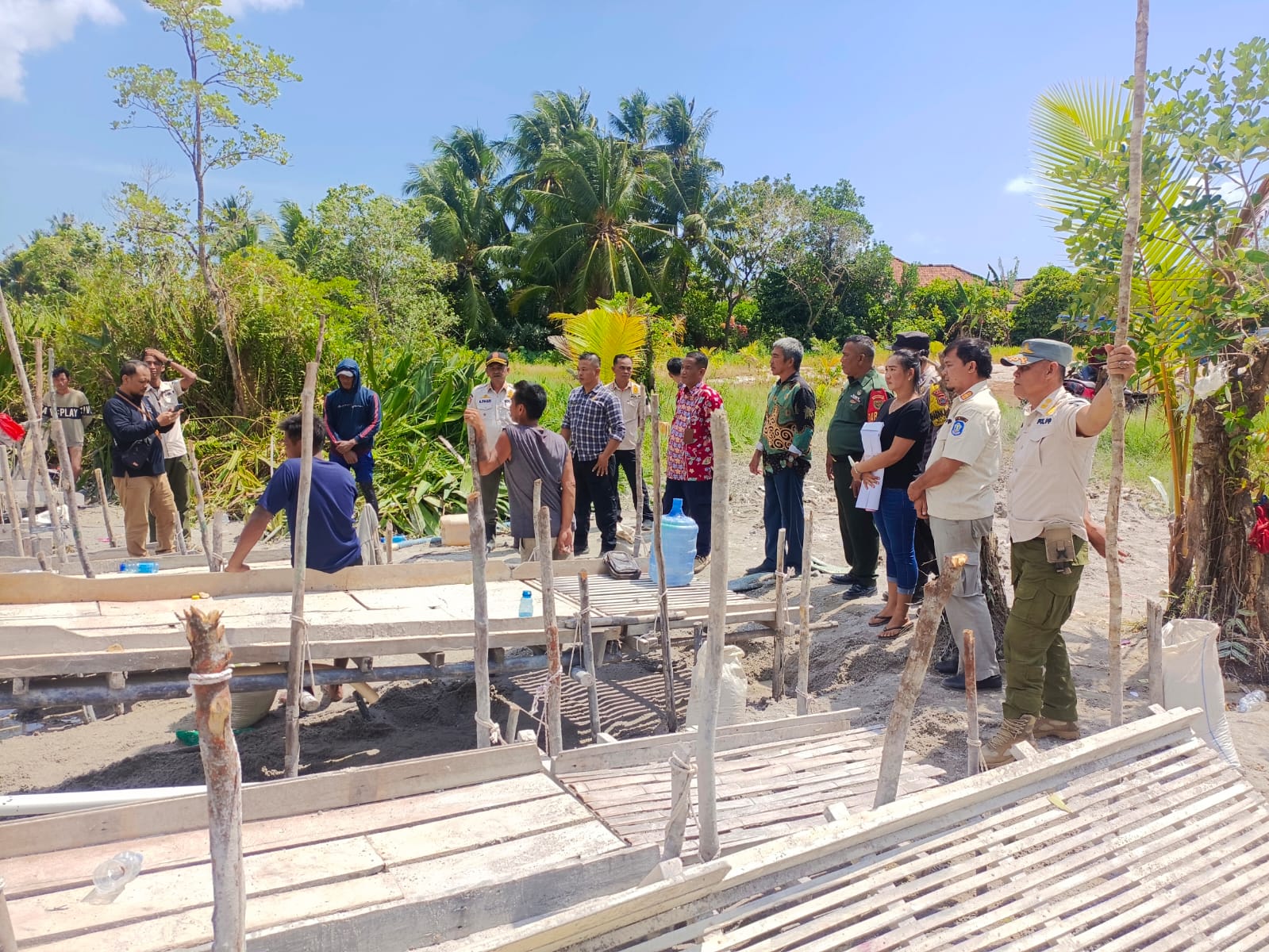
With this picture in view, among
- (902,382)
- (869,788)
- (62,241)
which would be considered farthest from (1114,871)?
(62,241)

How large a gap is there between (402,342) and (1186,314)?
41.7 ft

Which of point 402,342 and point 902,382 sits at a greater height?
point 402,342

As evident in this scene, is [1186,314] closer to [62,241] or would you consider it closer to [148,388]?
[148,388]

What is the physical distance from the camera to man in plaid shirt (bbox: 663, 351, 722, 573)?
715 centimetres

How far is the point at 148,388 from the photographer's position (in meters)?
7.16

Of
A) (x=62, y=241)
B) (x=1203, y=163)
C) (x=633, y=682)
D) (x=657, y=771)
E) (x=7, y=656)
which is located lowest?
(x=633, y=682)

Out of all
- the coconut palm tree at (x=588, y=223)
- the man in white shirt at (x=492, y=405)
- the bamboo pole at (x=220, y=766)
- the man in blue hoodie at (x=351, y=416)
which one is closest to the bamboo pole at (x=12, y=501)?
the man in blue hoodie at (x=351, y=416)

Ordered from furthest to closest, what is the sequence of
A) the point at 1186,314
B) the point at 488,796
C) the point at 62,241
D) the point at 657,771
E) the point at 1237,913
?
1. the point at 62,241
2. the point at 1186,314
3. the point at 657,771
4. the point at 488,796
5. the point at 1237,913

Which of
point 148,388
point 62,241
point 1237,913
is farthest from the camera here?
point 62,241

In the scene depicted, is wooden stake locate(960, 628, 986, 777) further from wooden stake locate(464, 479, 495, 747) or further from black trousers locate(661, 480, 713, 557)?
black trousers locate(661, 480, 713, 557)

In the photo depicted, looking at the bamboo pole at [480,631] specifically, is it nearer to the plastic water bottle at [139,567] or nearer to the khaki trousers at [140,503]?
the plastic water bottle at [139,567]

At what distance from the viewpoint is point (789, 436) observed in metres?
6.57

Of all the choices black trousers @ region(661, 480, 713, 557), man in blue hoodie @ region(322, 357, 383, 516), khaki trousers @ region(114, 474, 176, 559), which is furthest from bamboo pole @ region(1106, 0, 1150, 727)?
khaki trousers @ region(114, 474, 176, 559)

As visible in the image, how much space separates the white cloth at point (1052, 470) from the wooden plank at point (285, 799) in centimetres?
236
